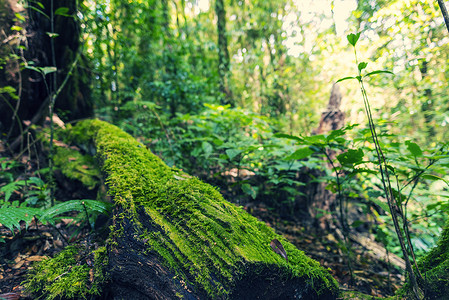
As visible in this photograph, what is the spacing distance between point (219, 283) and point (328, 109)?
4.64m

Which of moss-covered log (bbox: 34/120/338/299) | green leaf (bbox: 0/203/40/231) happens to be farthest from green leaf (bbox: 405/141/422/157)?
green leaf (bbox: 0/203/40/231)

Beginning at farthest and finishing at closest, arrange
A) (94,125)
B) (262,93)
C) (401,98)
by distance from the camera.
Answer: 1. (262,93)
2. (401,98)
3. (94,125)

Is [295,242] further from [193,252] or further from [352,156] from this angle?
[193,252]

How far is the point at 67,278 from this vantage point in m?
1.63

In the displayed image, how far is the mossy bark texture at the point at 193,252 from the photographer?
55.3 inches

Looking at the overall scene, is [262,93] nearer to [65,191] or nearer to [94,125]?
[94,125]

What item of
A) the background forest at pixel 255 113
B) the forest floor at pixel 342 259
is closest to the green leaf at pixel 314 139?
the background forest at pixel 255 113

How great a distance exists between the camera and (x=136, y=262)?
1536 millimetres

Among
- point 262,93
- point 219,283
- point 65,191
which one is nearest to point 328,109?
point 262,93

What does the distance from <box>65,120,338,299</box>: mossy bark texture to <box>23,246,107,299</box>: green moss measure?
0.16 meters

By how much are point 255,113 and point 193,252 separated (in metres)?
3.06

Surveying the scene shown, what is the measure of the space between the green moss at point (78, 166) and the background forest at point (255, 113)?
45mm

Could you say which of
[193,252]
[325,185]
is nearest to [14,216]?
[193,252]

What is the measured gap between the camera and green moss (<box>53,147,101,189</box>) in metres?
3.41
